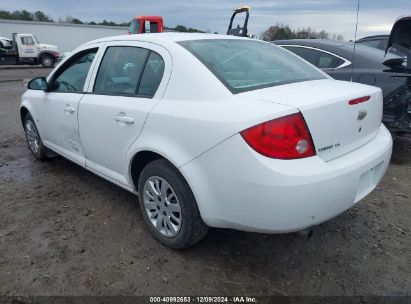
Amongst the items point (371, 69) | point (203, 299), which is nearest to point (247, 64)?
point (203, 299)

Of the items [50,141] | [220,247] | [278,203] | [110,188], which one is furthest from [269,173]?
[50,141]

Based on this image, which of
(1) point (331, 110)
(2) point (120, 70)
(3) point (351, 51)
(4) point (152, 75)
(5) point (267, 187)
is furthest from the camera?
(3) point (351, 51)

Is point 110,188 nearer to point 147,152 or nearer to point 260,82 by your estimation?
point 147,152

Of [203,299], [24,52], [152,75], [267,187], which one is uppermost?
[152,75]

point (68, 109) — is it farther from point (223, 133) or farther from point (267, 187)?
point (267, 187)

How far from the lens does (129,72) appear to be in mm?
3088

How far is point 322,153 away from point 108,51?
2137mm

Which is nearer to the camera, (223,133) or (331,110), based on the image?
(223,133)

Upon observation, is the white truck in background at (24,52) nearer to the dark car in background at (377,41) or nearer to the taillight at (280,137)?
the dark car in background at (377,41)

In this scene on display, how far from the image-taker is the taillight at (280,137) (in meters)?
2.13

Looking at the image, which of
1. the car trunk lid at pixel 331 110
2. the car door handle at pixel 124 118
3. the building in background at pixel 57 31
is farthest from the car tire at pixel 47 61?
the car trunk lid at pixel 331 110

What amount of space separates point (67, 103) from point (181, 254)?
1896mm

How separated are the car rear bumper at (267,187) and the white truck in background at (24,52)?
2412cm

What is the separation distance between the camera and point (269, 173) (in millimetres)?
2088
